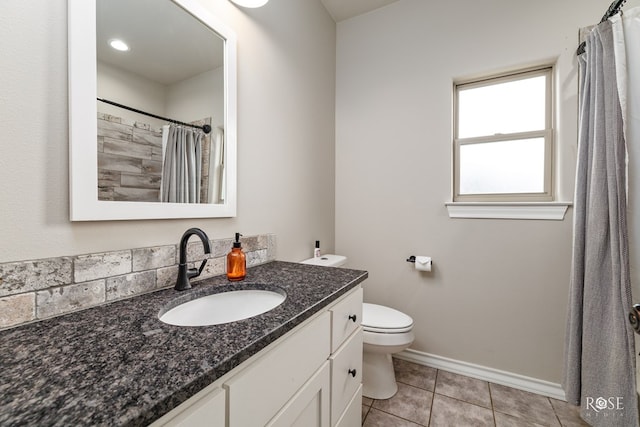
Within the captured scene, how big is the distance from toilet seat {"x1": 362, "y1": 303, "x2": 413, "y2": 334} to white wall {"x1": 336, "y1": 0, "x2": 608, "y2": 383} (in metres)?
0.35

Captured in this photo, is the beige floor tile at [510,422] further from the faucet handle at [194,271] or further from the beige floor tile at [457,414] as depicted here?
the faucet handle at [194,271]

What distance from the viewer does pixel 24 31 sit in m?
0.69

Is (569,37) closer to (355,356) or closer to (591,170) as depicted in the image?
(591,170)

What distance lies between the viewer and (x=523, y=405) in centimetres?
158

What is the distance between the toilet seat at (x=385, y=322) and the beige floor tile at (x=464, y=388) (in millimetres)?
512

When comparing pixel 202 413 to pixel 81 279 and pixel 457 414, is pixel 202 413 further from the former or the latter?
pixel 457 414

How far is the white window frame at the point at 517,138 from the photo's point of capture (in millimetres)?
1729

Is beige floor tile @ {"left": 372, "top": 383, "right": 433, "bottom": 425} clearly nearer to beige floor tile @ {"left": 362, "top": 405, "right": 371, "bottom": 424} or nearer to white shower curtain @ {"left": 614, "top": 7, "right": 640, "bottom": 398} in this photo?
beige floor tile @ {"left": 362, "top": 405, "right": 371, "bottom": 424}

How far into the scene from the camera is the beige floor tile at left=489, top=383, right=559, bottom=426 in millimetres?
1483

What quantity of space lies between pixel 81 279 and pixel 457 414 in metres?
1.87

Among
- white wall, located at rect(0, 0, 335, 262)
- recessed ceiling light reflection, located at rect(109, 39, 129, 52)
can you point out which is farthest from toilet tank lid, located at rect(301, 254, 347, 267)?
recessed ceiling light reflection, located at rect(109, 39, 129, 52)

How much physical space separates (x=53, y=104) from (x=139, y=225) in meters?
0.41

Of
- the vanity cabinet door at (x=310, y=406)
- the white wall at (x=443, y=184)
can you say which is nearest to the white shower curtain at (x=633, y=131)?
the white wall at (x=443, y=184)

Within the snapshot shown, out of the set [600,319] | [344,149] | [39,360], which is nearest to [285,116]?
[344,149]
